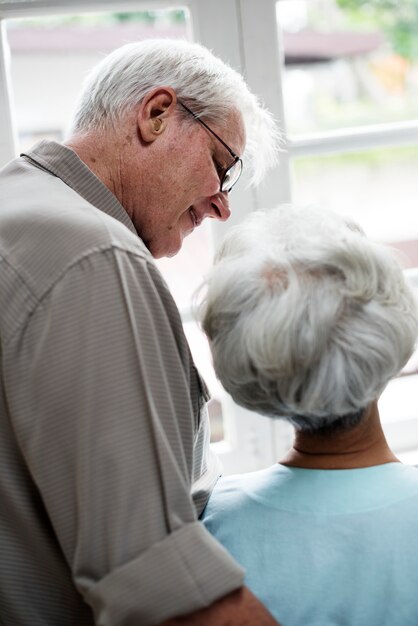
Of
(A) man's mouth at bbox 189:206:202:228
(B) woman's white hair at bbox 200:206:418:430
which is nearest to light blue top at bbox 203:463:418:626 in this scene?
(B) woman's white hair at bbox 200:206:418:430

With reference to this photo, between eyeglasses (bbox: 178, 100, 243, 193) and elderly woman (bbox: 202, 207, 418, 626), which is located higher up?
eyeglasses (bbox: 178, 100, 243, 193)

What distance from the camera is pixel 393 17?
215 cm

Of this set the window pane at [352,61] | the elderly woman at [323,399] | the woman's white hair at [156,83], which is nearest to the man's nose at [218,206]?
the woman's white hair at [156,83]

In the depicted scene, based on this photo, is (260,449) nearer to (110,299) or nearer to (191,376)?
(191,376)

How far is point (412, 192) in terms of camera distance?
7.22 ft

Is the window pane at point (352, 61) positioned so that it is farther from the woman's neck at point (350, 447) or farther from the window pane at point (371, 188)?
the woman's neck at point (350, 447)

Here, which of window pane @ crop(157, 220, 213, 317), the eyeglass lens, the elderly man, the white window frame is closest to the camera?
the elderly man

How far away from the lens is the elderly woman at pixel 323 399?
3.29 feet

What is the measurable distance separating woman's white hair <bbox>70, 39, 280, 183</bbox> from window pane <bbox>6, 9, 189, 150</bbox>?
22.1 inches

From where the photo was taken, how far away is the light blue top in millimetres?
1004

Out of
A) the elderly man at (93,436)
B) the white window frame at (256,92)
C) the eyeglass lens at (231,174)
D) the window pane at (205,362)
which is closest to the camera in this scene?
the elderly man at (93,436)

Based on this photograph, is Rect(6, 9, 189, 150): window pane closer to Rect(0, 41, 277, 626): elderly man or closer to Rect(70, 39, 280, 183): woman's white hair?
Rect(70, 39, 280, 183): woman's white hair

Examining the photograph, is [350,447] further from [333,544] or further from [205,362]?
[205,362]

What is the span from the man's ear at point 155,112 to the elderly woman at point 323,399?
27cm
